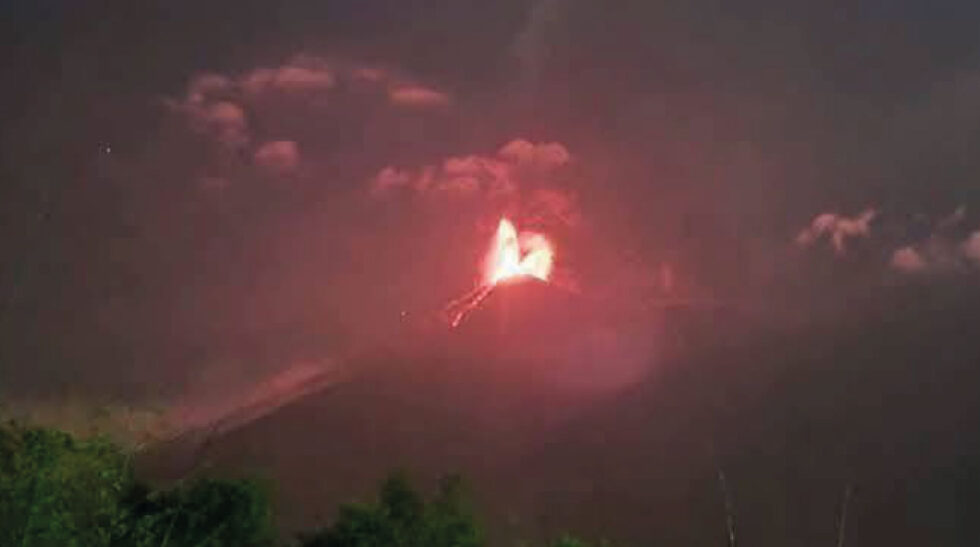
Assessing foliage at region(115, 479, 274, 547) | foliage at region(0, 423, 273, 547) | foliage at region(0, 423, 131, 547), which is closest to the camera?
foliage at region(0, 423, 273, 547)

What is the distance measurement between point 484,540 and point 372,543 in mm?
7649

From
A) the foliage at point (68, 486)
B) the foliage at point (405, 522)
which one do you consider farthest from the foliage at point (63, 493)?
the foliage at point (405, 522)

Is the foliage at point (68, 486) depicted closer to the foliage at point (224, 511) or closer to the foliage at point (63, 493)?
the foliage at point (63, 493)

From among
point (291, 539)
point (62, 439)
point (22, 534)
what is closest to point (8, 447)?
point (62, 439)

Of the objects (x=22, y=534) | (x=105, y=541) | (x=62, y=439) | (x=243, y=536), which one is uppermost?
(x=243, y=536)

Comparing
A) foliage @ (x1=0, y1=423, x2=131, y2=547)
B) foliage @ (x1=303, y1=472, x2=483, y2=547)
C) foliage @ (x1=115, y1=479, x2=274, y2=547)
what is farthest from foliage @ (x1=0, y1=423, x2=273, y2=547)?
foliage @ (x1=303, y1=472, x2=483, y2=547)

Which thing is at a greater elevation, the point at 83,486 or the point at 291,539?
the point at 291,539

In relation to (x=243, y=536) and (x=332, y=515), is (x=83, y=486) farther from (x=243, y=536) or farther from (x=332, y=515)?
(x=332, y=515)

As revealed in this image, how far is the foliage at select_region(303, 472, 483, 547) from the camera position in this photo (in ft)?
264

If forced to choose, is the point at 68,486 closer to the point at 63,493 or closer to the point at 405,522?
the point at 63,493

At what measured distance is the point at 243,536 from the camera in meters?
80.6

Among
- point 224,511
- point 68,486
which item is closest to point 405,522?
point 224,511

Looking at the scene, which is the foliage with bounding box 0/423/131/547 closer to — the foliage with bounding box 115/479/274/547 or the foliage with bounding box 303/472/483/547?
the foliage with bounding box 115/479/274/547

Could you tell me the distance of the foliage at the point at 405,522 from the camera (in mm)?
80562
